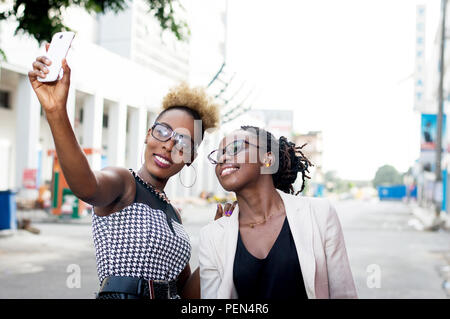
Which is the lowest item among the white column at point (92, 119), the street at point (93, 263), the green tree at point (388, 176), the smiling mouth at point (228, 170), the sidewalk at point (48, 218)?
the sidewalk at point (48, 218)

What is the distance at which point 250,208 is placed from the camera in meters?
2.36

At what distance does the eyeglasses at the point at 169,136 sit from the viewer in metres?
2.42

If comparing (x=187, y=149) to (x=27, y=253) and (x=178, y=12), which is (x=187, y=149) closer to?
(x=178, y=12)

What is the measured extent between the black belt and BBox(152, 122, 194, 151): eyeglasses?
646mm

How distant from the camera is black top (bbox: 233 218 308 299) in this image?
2.11 m

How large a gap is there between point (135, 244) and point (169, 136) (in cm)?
54

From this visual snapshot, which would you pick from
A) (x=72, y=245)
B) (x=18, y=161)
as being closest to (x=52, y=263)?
(x=72, y=245)

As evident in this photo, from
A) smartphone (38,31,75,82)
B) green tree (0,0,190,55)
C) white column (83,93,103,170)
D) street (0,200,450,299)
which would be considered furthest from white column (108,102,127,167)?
smartphone (38,31,75,82)

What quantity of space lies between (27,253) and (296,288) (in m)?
9.04

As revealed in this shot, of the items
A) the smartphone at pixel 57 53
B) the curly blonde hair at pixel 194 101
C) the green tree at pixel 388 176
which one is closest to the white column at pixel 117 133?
the curly blonde hair at pixel 194 101

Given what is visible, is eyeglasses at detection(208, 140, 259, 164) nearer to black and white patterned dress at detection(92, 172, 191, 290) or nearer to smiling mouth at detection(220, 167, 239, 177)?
smiling mouth at detection(220, 167, 239, 177)

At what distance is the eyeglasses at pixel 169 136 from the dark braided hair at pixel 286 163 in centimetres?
35

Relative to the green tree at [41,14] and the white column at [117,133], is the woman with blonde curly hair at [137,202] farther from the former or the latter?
the white column at [117,133]

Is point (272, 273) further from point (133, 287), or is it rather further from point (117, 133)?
point (117, 133)
